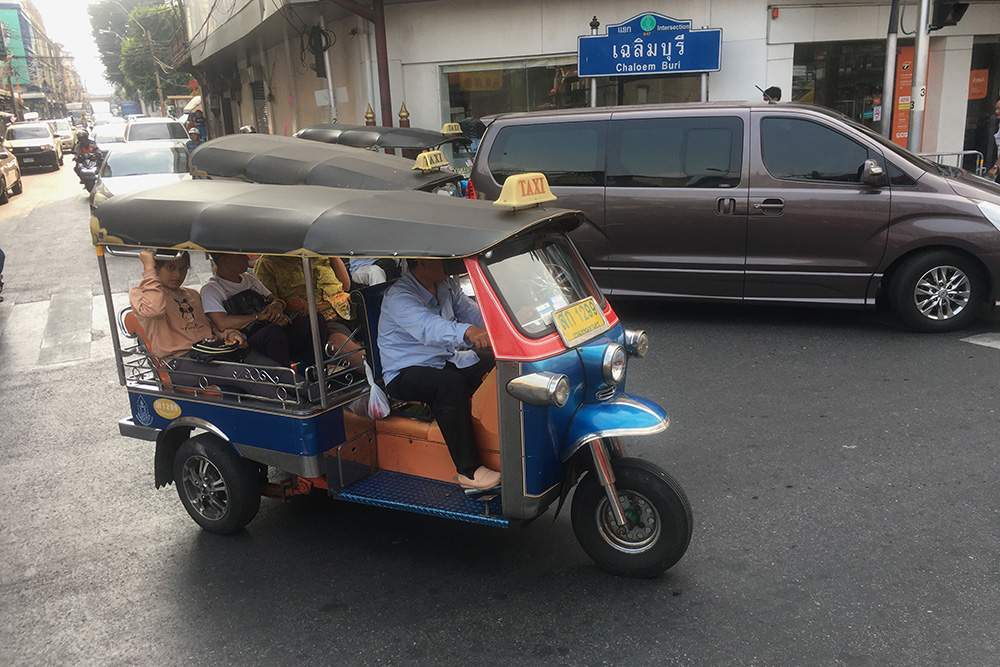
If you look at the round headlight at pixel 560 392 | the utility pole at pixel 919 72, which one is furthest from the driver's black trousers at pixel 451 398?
the utility pole at pixel 919 72

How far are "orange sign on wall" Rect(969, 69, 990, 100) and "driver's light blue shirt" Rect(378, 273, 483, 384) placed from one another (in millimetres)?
13713

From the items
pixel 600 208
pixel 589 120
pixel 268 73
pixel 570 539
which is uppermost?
pixel 268 73

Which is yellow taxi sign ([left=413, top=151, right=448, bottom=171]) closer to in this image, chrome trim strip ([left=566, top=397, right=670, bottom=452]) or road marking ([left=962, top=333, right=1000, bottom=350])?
chrome trim strip ([left=566, top=397, right=670, bottom=452])

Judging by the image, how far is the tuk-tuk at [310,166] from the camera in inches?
235

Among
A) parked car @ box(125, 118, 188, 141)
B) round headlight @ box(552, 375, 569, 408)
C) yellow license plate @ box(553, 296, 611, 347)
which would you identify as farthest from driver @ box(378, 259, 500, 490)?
parked car @ box(125, 118, 188, 141)

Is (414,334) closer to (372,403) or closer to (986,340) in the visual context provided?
(372,403)

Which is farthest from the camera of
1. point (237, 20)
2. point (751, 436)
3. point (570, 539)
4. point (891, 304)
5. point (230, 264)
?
point (237, 20)

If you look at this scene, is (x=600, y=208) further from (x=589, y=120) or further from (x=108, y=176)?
(x=108, y=176)

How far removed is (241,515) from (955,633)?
3298mm

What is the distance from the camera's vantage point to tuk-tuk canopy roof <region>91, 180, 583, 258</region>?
3.54 meters

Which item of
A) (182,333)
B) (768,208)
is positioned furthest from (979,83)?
(182,333)

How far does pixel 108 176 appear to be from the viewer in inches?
583

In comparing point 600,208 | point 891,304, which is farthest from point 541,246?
point 891,304

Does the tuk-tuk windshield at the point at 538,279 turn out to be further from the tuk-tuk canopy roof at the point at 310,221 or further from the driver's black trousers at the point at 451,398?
the driver's black trousers at the point at 451,398
